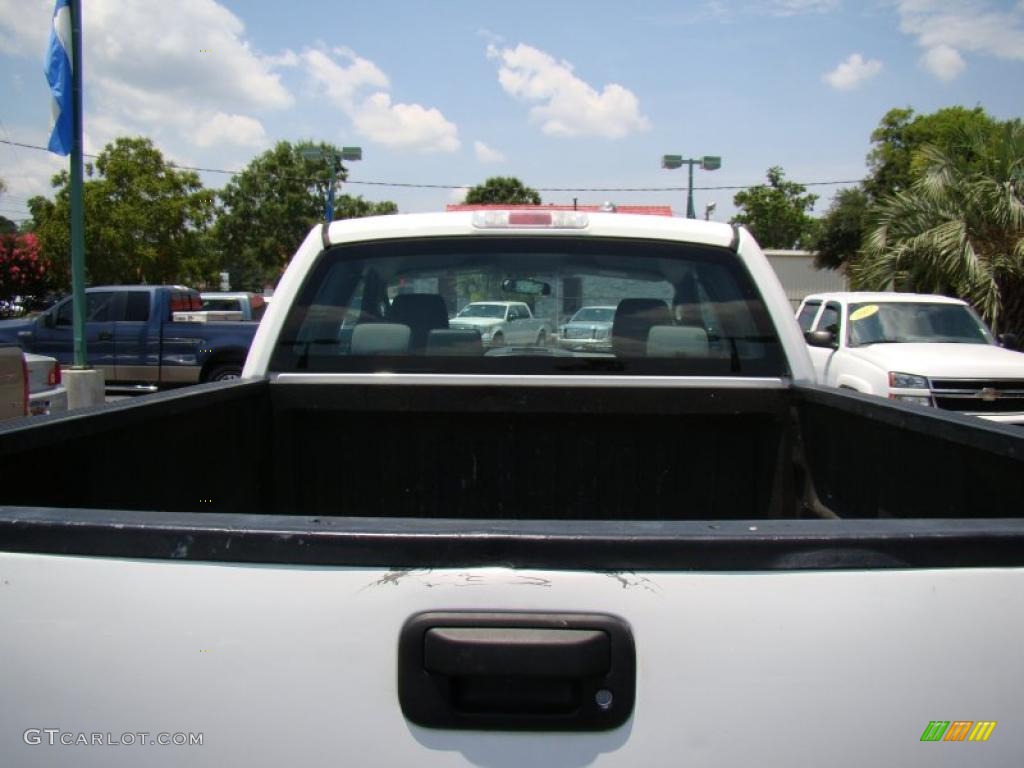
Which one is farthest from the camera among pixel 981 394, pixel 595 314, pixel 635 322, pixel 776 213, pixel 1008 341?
pixel 776 213

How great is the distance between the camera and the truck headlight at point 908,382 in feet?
28.9

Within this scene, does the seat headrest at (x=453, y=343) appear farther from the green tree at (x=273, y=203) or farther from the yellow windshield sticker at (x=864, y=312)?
the green tree at (x=273, y=203)

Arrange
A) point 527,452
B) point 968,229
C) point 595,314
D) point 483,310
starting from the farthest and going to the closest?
point 968,229, point 483,310, point 595,314, point 527,452

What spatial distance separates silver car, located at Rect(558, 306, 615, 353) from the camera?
3154mm

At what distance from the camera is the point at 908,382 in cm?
882

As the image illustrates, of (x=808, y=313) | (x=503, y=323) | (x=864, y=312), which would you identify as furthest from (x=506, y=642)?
(x=808, y=313)

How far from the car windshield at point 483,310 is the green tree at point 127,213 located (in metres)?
28.3

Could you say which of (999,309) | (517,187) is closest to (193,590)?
(999,309)

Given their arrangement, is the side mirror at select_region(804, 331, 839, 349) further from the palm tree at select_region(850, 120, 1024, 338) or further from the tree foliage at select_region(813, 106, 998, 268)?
the tree foliage at select_region(813, 106, 998, 268)

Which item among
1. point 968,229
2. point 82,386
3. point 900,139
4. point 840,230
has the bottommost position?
point 82,386

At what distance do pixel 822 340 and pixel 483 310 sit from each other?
713cm

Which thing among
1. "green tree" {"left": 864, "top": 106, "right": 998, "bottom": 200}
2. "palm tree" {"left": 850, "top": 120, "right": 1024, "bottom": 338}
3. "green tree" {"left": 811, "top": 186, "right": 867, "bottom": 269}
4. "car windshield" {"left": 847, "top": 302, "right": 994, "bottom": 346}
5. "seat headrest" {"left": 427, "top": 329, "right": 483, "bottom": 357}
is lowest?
"seat headrest" {"left": 427, "top": 329, "right": 483, "bottom": 357}

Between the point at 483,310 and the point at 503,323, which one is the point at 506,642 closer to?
the point at 503,323

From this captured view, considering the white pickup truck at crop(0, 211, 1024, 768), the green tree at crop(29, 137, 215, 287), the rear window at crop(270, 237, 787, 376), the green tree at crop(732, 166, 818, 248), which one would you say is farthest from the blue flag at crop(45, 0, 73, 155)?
the green tree at crop(732, 166, 818, 248)
